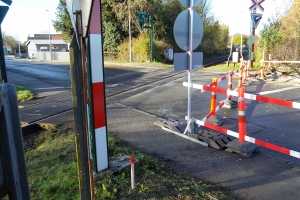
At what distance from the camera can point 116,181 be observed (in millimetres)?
3262

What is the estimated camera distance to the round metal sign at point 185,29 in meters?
4.96

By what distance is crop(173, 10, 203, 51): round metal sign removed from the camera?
4961mm

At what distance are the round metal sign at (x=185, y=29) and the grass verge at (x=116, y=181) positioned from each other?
7.68ft

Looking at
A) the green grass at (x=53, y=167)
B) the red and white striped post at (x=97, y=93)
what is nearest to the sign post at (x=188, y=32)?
the red and white striped post at (x=97, y=93)

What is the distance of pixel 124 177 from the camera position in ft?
11.1

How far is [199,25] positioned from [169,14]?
2900 cm

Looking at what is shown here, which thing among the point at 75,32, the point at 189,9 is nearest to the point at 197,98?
the point at 189,9

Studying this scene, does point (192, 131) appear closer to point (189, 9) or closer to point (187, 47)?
point (187, 47)

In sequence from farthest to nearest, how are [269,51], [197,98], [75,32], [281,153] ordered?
[269,51] → [197,98] → [281,153] → [75,32]

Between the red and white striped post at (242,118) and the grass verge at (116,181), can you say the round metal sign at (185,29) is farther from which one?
the grass verge at (116,181)

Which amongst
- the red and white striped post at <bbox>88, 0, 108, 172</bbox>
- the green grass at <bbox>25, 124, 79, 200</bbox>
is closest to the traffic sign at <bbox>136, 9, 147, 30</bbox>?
the green grass at <bbox>25, 124, 79, 200</bbox>

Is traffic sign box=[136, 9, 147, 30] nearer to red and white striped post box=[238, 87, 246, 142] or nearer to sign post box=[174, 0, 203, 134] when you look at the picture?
sign post box=[174, 0, 203, 134]

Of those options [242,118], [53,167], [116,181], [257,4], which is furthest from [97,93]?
[257,4]

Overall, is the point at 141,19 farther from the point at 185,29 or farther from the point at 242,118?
the point at 242,118
